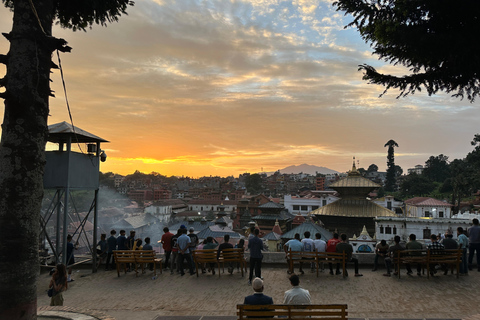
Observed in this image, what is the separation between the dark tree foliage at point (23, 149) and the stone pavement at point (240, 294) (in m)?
1.67

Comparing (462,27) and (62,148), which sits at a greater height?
(462,27)

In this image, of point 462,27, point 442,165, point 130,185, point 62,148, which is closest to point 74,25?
point 62,148

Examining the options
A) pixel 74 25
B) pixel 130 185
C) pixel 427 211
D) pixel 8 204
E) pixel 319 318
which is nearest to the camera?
pixel 8 204

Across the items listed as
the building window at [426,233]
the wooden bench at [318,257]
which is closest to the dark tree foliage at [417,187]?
the building window at [426,233]

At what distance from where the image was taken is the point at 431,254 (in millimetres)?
9102

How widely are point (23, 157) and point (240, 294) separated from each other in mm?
5729

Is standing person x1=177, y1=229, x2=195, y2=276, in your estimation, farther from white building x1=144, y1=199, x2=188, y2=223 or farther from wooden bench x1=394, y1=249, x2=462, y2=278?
white building x1=144, y1=199, x2=188, y2=223

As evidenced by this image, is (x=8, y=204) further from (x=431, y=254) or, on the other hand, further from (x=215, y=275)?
(x=431, y=254)

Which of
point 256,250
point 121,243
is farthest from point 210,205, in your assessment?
point 256,250

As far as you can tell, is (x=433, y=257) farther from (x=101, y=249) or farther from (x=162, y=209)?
(x=162, y=209)

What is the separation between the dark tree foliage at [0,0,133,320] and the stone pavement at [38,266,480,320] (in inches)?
65.6

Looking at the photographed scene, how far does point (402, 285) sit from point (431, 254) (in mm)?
1247

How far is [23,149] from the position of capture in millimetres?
4926

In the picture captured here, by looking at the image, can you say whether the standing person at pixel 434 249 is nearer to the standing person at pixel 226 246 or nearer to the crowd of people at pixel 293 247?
the crowd of people at pixel 293 247
